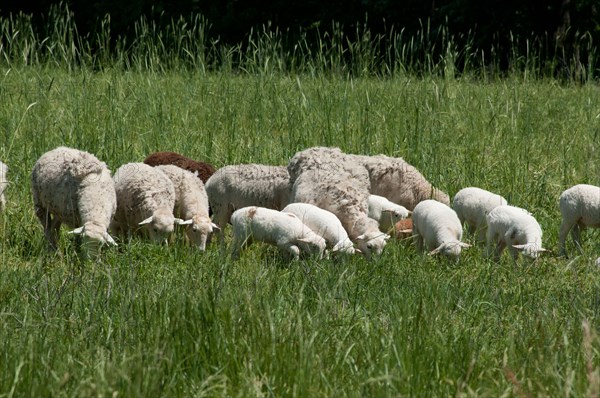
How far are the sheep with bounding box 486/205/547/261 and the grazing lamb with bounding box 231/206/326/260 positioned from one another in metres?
1.44

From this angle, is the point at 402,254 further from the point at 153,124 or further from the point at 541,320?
the point at 153,124

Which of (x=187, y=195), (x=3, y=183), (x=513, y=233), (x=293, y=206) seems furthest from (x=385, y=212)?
(x=3, y=183)

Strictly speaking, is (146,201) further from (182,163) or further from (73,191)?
(182,163)

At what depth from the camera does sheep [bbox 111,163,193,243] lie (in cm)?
794

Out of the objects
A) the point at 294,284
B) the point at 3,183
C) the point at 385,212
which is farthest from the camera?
the point at 385,212

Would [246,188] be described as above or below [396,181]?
above

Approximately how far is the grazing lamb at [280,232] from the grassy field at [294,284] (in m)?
0.19

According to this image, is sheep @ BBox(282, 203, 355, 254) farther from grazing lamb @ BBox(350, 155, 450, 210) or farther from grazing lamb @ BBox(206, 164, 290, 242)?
grazing lamb @ BBox(350, 155, 450, 210)

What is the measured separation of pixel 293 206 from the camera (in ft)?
26.3

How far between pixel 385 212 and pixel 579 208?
163 cm

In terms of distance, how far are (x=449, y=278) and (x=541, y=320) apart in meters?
1.66

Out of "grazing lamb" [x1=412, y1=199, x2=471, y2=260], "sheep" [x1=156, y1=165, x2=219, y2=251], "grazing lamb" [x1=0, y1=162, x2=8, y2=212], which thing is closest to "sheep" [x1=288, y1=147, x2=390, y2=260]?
"grazing lamb" [x1=412, y1=199, x2=471, y2=260]

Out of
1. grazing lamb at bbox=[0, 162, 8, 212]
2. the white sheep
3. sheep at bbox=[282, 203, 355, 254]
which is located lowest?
the white sheep

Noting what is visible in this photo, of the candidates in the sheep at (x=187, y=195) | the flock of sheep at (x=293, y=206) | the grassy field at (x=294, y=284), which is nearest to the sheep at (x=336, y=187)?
→ the flock of sheep at (x=293, y=206)
